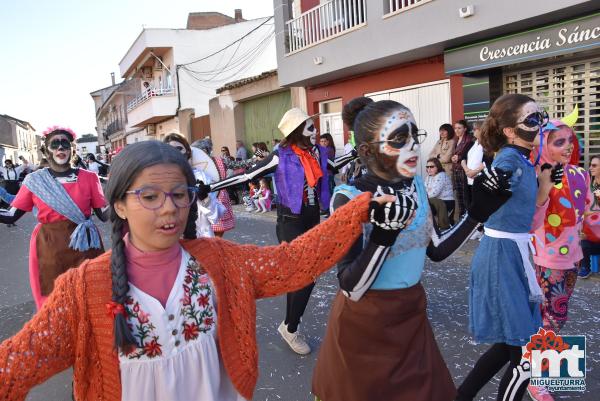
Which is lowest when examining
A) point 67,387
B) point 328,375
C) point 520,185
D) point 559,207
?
point 67,387

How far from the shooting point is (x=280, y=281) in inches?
73.2

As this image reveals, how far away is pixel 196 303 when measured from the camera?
5.71 feet

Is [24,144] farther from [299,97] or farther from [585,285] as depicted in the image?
[585,285]

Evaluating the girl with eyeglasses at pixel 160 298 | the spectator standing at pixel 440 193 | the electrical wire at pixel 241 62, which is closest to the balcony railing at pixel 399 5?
the spectator standing at pixel 440 193

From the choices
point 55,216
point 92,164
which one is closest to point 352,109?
point 55,216

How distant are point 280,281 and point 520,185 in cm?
159

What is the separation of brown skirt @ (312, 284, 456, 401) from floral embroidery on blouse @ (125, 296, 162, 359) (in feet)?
2.96

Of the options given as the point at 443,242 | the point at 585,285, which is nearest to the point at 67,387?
the point at 443,242

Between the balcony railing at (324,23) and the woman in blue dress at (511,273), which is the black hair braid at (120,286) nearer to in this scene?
the woman in blue dress at (511,273)

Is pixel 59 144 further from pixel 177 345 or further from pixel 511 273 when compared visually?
pixel 511 273

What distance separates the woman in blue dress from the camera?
105 inches

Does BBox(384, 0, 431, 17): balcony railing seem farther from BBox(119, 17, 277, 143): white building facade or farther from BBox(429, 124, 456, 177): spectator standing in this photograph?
BBox(119, 17, 277, 143): white building facade

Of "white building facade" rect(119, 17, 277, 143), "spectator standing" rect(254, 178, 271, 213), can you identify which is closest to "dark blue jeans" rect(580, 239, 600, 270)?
"spectator standing" rect(254, 178, 271, 213)

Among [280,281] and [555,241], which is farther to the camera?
[555,241]
